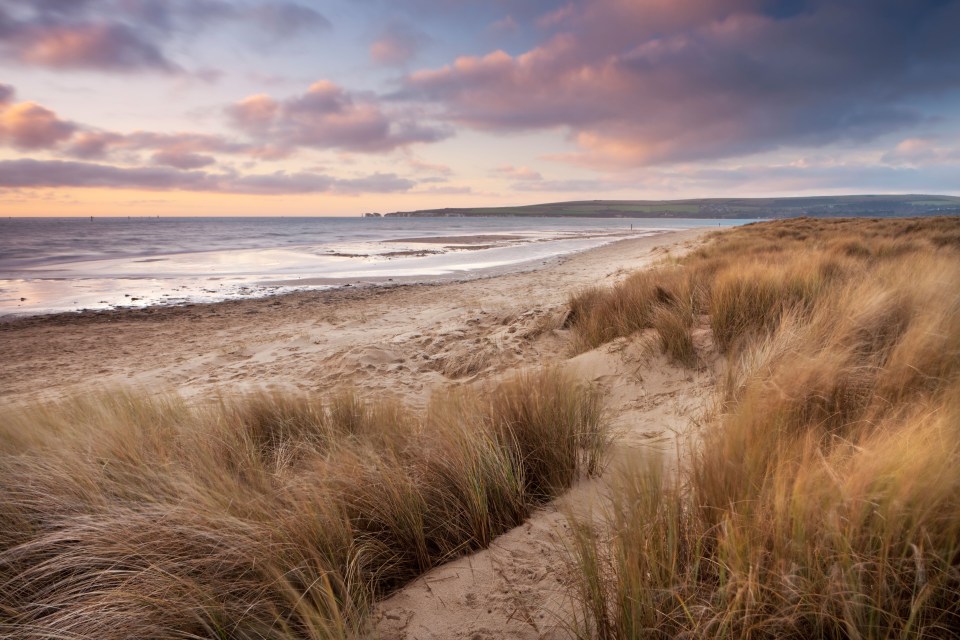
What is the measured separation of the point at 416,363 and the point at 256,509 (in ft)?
15.5

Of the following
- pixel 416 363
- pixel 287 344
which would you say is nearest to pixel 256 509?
pixel 416 363

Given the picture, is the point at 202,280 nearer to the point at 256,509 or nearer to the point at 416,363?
the point at 416,363

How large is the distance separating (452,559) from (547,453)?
2.93ft

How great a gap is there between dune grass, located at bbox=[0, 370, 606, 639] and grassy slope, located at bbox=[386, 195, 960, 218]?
341 ft

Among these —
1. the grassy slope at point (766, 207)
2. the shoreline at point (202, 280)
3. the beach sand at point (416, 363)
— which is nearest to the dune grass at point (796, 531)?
the beach sand at point (416, 363)

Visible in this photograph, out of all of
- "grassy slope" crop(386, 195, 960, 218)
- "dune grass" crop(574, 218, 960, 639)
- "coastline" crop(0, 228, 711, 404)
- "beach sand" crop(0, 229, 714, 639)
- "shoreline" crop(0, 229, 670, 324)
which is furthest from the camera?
"grassy slope" crop(386, 195, 960, 218)

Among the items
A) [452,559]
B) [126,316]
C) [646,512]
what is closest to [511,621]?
[452,559]

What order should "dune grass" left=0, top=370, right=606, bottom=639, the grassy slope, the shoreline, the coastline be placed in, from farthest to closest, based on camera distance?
the grassy slope
the shoreline
the coastline
"dune grass" left=0, top=370, right=606, bottom=639

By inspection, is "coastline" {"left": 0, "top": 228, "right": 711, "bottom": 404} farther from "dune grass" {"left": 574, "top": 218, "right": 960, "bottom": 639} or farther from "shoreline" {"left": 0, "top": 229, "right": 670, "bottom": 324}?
"dune grass" {"left": 574, "top": 218, "right": 960, "bottom": 639}

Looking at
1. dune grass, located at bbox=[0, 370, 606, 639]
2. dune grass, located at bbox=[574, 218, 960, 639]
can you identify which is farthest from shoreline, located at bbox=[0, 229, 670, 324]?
dune grass, located at bbox=[574, 218, 960, 639]

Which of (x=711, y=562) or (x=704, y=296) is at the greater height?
(x=704, y=296)

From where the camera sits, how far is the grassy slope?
95.1m

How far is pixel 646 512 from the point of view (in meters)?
1.75

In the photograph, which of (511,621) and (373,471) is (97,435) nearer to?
(373,471)
